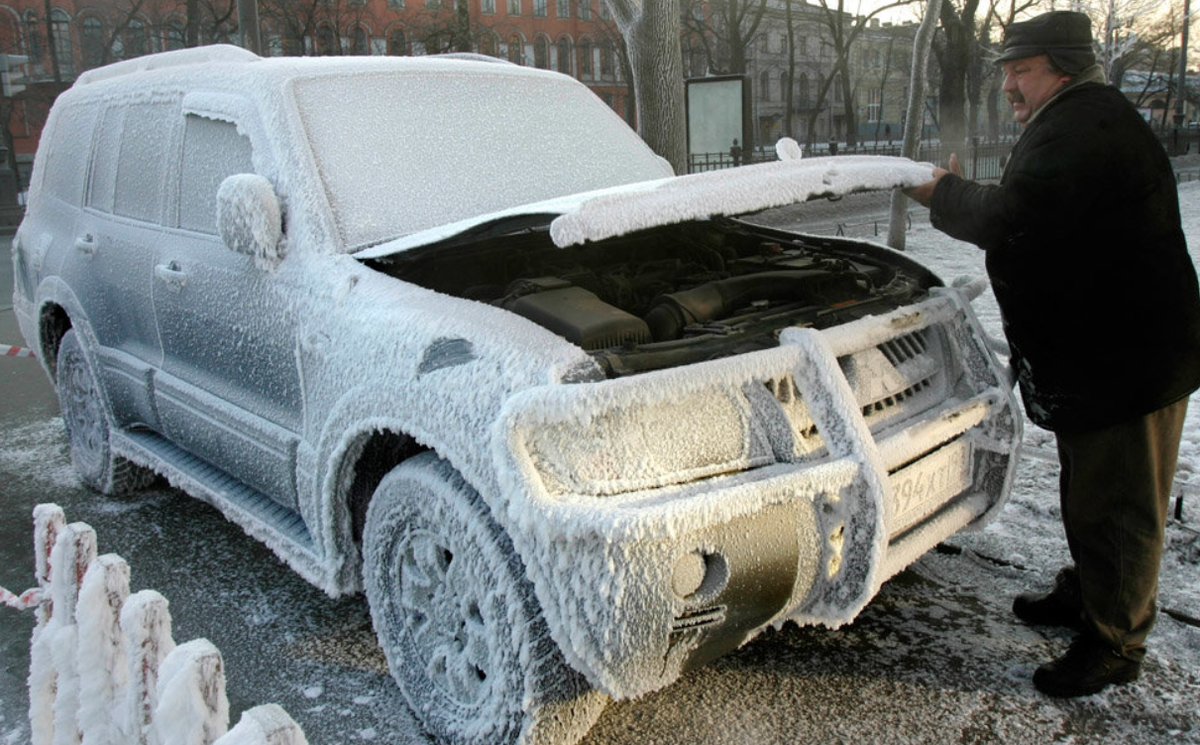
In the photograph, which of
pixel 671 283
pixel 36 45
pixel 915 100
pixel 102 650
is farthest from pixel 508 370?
pixel 36 45

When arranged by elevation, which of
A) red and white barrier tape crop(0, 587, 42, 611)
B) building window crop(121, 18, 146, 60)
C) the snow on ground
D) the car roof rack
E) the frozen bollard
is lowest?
the snow on ground

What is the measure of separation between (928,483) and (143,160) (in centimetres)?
332

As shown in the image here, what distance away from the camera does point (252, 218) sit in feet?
9.87

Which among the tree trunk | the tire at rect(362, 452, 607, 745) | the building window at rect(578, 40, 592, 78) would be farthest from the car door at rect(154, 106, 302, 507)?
the building window at rect(578, 40, 592, 78)

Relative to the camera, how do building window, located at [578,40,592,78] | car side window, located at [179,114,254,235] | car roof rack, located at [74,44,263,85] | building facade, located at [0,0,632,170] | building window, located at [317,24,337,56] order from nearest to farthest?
car side window, located at [179,114,254,235] → car roof rack, located at [74,44,263,85] → building facade, located at [0,0,632,170] → building window, located at [317,24,337,56] → building window, located at [578,40,592,78]

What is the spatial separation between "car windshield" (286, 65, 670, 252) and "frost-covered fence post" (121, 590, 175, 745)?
1.41m

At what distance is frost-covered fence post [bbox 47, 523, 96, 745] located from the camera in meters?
2.19

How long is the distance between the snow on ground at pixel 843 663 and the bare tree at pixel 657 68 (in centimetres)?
737

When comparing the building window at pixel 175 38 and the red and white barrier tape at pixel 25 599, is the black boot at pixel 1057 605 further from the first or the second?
Answer: the building window at pixel 175 38

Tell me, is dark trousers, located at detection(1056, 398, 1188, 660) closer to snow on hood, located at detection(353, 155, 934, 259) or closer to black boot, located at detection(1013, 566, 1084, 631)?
black boot, located at detection(1013, 566, 1084, 631)

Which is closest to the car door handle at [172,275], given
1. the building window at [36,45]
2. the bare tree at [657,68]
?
the bare tree at [657,68]

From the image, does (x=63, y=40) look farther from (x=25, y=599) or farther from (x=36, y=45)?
(x=25, y=599)

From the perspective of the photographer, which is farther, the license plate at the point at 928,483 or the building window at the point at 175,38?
the building window at the point at 175,38

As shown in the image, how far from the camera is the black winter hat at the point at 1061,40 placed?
285cm
